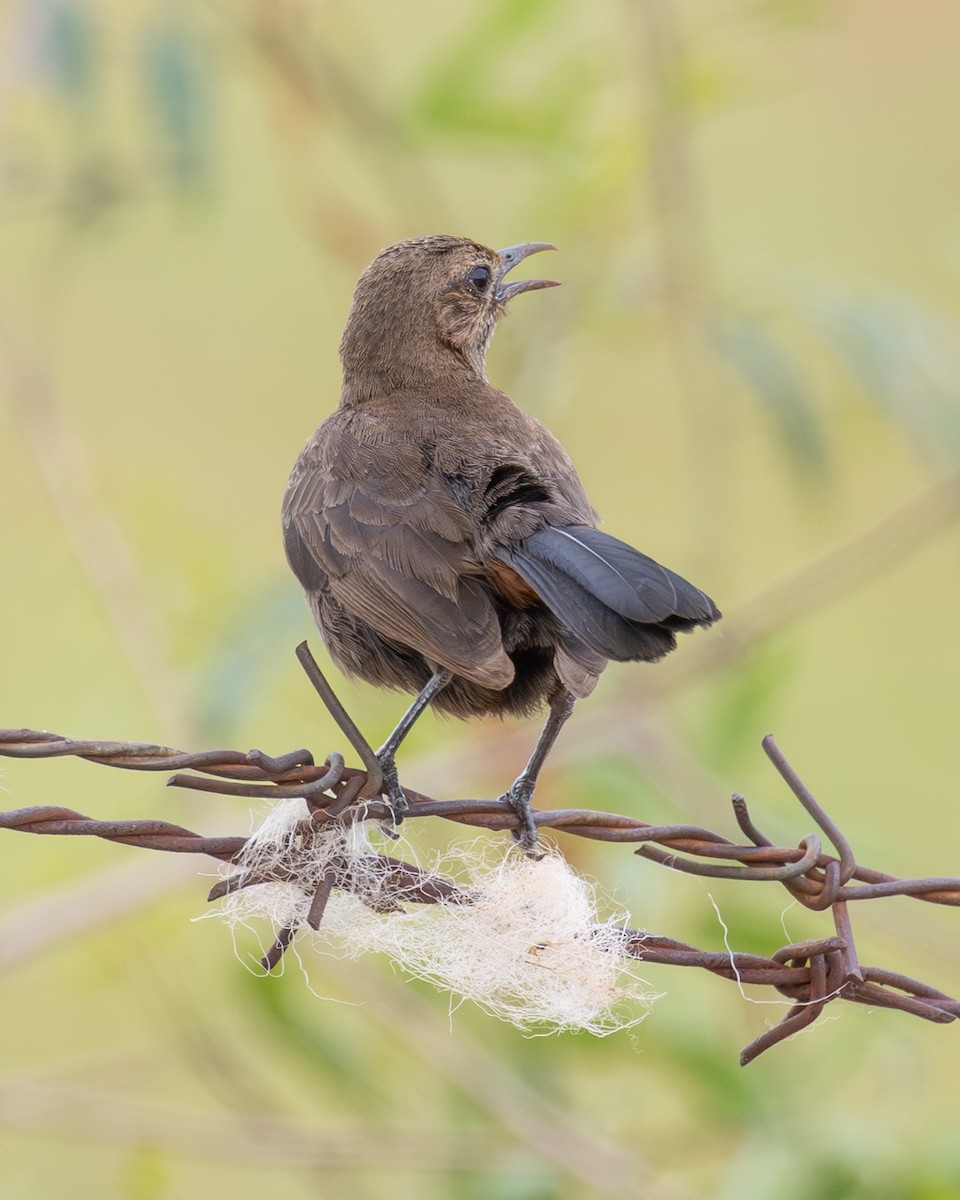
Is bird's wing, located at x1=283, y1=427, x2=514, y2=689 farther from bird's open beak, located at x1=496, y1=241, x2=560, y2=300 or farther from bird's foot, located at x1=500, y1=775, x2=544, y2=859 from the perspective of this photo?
bird's open beak, located at x1=496, y1=241, x2=560, y2=300

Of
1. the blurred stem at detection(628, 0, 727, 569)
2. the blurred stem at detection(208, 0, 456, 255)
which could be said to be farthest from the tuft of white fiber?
the blurred stem at detection(208, 0, 456, 255)

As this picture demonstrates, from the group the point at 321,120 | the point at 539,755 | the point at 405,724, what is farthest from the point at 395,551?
the point at 321,120

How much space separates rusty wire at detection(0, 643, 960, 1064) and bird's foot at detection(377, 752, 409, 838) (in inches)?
3.6

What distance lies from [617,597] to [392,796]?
55cm

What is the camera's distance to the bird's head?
3969 mm

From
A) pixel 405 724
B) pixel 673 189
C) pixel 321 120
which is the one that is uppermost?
pixel 321 120

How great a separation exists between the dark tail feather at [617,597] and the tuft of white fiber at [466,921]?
0.40 m

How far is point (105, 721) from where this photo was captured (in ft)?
14.8

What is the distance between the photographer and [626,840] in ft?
7.78

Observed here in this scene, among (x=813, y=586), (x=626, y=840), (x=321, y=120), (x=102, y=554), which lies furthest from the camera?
(x=321, y=120)

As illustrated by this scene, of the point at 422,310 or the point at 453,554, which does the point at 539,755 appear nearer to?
the point at 453,554

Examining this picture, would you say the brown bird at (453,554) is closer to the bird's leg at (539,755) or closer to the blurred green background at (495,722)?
the bird's leg at (539,755)

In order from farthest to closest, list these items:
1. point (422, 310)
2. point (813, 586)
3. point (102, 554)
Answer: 1. point (102, 554)
2. point (813, 586)
3. point (422, 310)

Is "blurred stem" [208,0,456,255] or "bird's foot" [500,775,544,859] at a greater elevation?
"blurred stem" [208,0,456,255]
